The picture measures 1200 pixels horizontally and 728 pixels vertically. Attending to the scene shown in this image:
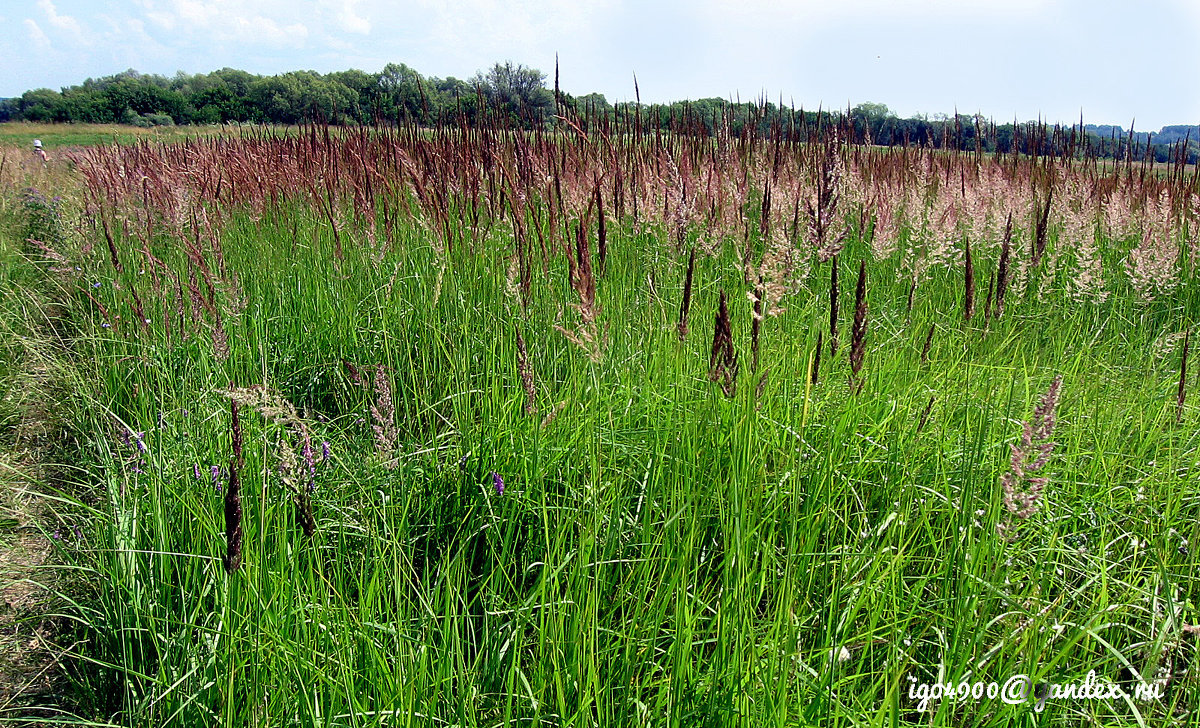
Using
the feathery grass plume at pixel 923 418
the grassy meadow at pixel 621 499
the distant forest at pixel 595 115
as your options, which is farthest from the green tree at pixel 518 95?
the feathery grass plume at pixel 923 418

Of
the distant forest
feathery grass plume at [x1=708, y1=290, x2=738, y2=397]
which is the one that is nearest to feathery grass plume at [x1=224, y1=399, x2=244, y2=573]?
feathery grass plume at [x1=708, y1=290, x2=738, y2=397]

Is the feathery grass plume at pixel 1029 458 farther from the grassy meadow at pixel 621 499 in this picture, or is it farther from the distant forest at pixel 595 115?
the distant forest at pixel 595 115

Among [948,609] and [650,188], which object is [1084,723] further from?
[650,188]

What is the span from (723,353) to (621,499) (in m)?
0.46

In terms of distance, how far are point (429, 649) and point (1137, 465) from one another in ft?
6.35

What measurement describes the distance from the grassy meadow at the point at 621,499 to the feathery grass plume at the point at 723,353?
16 millimetres

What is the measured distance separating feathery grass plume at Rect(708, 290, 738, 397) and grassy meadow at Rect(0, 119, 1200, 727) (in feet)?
0.05

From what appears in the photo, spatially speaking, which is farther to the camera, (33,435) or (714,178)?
(714,178)

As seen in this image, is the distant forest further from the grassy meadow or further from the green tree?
the grassy meadow

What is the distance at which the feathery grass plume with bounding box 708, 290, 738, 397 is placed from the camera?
4.38ft

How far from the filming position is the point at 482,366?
2.56 m

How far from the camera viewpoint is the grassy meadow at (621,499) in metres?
Result: 1.24

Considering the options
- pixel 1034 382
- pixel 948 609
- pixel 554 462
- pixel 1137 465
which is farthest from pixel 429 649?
pixel 1034 382

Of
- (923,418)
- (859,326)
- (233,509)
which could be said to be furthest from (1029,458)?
(233,509)
